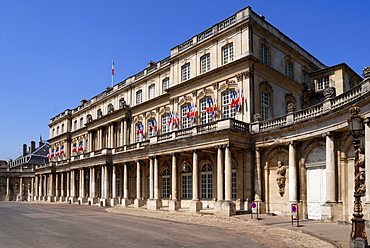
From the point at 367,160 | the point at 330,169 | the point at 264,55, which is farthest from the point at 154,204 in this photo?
the point at 367,160

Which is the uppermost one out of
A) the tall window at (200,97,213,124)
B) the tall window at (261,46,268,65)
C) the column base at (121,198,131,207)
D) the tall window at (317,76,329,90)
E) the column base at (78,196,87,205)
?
the tall window at (261,46,268,65)

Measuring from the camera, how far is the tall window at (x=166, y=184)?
3510 cm

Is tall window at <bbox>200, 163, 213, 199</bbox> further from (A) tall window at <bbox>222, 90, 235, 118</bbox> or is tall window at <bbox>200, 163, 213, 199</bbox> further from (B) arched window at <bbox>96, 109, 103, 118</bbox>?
(B) arched window at <bbox>96, 109, 103, 118</bbox>

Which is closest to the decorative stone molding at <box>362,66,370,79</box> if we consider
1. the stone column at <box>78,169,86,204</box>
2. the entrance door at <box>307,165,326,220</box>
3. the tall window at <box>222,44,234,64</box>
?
the entrance door at <box>307,165,326,220</box>

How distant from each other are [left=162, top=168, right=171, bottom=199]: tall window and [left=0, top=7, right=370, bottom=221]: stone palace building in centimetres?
10

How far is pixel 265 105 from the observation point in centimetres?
2917

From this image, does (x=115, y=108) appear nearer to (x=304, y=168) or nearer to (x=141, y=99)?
(x=141, y=99)

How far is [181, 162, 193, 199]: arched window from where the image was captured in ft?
105

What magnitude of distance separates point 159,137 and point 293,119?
12.2 metres

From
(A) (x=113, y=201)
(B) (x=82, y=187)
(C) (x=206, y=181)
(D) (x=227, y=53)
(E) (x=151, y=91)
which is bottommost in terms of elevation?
(A) (x=113, y=201)

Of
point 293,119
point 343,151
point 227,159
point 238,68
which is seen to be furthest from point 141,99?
point 343,151

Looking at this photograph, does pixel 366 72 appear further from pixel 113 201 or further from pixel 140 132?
pixel 113 201

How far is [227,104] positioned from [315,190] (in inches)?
396

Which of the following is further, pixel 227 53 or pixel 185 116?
pixel 185 116
